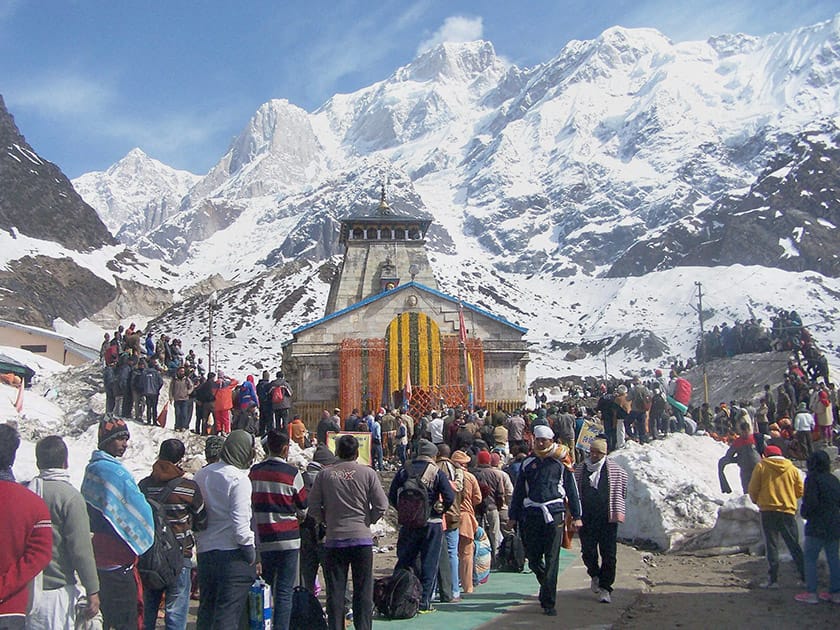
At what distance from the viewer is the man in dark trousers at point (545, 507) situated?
7562 millimetres

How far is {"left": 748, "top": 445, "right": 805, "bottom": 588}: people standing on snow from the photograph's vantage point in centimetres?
859

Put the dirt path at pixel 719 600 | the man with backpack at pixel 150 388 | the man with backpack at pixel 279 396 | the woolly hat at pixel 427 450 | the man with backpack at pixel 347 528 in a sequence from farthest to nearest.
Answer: the man with backpack at pixel 279 396, the man with backpack at pixel 150 388, the woolly hat at pixel 427 450, the dirt path at pixel 719 600, the man with backpack at pixel 347 528

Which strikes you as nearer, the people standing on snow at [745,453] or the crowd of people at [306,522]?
the crowd of people at [306,522]

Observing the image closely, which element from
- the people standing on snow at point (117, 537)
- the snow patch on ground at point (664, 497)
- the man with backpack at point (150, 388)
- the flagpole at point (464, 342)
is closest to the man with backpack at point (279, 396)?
the man with backpack at point (150, 388)

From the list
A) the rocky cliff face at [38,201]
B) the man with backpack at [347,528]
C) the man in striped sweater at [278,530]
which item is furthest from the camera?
the rocky cliff face at [38,201]

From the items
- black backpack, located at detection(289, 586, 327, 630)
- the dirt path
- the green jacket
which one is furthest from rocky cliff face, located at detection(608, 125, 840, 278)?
the green jacket

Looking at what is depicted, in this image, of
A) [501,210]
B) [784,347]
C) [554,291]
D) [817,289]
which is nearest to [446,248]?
[501,210]

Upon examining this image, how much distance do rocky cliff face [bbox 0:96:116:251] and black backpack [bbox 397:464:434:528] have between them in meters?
97.4

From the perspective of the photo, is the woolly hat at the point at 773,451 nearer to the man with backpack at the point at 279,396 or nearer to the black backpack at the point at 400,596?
the black backpack at the point at 400,596

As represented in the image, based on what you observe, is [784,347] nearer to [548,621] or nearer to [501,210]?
[548,621]

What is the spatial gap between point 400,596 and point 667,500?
5.41m

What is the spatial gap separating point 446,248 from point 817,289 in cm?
8655

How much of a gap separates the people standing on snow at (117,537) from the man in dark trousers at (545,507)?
3548 millimetres

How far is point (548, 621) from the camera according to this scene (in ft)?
23.9
